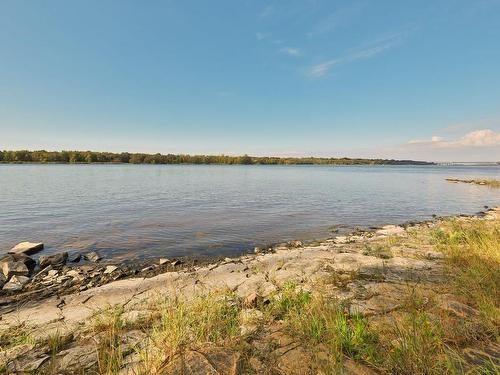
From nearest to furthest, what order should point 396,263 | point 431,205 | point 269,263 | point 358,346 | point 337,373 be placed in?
point 337,373
point 358,346
point 396,263
point 269,263
point 431,205

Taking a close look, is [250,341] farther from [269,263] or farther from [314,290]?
[269,263]

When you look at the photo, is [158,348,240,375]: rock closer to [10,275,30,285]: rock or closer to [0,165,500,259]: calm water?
[10,275,30,285]: rock

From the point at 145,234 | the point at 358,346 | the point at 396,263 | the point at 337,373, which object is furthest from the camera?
the point at 145,234

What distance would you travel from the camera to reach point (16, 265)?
10.1 meters

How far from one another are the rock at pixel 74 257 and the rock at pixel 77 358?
838 cm

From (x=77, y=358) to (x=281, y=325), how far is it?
3380mm

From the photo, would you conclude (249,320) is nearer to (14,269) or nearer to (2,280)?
→ (2,280)

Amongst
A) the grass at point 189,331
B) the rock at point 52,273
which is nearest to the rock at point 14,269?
the rock at point 52,273

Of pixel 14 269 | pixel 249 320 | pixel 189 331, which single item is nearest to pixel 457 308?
pixel 249 320

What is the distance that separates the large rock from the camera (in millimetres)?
9797

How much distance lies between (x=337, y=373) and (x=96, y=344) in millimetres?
3893

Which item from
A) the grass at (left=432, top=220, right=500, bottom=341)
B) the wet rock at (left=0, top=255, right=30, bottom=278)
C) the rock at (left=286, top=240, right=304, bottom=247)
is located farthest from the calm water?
the grass at (left=432, top=220, right=500, bottom=341)

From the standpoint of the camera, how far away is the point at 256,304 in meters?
6.21

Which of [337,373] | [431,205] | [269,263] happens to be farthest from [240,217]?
[431,205]
